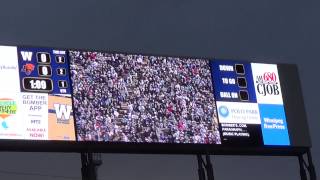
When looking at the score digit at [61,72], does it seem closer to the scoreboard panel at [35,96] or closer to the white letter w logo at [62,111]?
the scoreboard panel at [35,96]

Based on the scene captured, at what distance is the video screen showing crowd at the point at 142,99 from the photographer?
69.1ft

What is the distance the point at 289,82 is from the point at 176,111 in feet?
11.4

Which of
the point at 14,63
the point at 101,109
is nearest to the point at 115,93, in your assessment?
the point at 101,109

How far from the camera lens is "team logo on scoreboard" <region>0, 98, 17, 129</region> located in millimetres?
20031

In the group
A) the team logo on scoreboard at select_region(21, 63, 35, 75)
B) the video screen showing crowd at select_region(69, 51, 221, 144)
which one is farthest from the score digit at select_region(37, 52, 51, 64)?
the video screen showing crowd at select_region(69, 51, 221, 144)

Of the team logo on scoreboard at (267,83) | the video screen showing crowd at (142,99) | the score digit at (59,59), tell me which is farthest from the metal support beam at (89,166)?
the team logo on scoreboard at (267,83)

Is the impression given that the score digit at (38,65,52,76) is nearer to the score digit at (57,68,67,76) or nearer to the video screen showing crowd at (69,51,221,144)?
the score digit at (57,68,67,76)

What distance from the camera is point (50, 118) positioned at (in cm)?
2052

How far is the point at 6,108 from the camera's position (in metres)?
20.1

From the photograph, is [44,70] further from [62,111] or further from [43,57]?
[62,111]

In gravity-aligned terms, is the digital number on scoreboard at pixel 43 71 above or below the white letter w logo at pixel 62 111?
above

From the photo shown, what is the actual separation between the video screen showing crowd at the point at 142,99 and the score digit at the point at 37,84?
609 mm

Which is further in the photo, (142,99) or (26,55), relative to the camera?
(142,99)

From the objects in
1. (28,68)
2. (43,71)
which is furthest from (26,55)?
(43,71)
